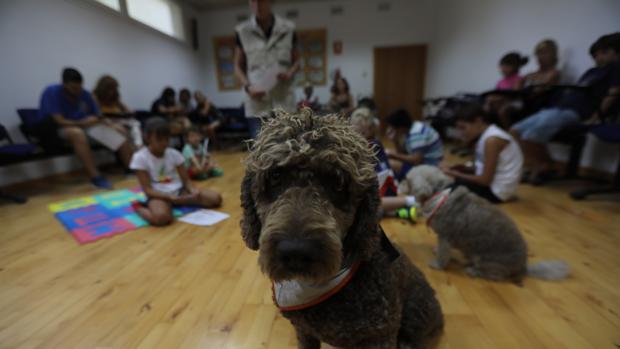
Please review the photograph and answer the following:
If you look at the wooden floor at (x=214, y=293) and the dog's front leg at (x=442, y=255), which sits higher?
the dog's front leg at (x=442, y=255)

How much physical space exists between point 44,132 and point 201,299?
4112 mm

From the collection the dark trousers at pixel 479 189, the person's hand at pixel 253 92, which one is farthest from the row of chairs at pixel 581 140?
the person's hand at pixel 253 92

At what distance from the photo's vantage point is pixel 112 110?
5340 millimetres

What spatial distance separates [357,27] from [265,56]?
26.6 ft

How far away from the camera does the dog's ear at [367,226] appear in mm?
907

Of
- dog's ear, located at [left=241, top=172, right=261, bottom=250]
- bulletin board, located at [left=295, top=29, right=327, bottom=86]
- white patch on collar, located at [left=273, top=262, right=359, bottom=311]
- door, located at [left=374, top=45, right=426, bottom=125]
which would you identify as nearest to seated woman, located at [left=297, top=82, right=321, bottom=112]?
dog's ear, located at [left=241, top=172, right=261, bottom=250]

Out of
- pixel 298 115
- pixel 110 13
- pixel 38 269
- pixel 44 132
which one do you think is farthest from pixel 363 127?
pixel 110 13

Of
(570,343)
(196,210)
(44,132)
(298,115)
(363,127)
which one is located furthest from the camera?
(44,132)

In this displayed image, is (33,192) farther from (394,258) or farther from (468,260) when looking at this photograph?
(468,260)

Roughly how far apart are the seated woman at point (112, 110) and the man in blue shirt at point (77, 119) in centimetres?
37

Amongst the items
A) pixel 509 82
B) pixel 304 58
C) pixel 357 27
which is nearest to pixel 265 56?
pixel 509 82

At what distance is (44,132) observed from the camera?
397 centimetres

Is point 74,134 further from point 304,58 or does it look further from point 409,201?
point 304,58

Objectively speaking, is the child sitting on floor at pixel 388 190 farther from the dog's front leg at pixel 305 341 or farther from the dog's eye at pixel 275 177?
the dog's eye at pixel 275 177
